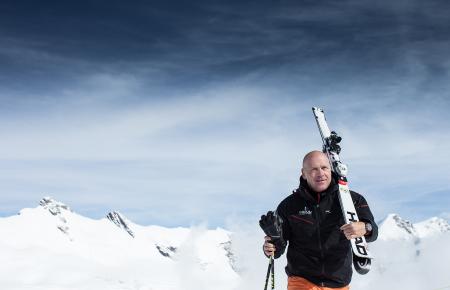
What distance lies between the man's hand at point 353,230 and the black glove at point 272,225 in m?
0.90

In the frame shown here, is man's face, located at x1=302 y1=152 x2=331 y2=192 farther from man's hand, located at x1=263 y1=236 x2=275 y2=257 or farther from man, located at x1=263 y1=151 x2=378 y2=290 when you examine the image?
man's hand, located at x1=263 y1=236 x2=275 y2=257

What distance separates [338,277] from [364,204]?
1.12m

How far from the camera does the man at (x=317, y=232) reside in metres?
8.42

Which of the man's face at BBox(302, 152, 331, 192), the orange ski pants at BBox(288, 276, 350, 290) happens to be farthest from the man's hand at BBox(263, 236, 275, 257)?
the man's face at BBox(302, 152, 331, 192)

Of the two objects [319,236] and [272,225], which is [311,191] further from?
[272,225]

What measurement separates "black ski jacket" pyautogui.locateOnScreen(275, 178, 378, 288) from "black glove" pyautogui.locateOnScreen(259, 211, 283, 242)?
0.15 metres

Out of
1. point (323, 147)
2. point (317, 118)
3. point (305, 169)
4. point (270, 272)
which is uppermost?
point (317, 118)

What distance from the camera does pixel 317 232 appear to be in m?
8.50

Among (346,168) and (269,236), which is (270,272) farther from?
(346,168)

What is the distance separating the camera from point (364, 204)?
343 inches

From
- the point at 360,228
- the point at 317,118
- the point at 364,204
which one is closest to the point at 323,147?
the point at 317,118

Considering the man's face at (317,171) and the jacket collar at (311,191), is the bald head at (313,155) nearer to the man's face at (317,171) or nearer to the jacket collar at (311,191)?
the man's face at (317,171)

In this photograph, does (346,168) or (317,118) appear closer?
(346,168)

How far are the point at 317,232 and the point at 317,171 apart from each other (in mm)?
869
